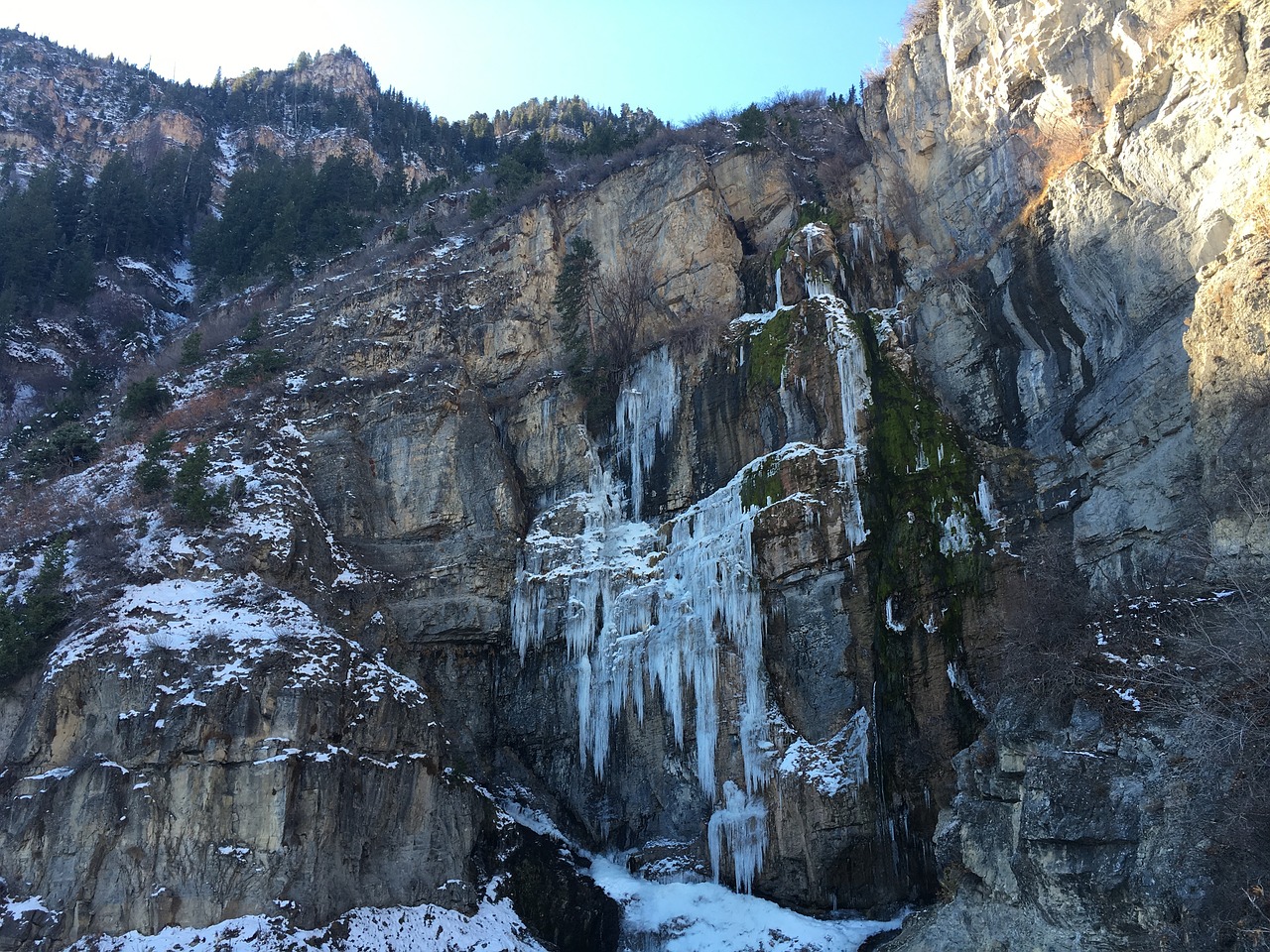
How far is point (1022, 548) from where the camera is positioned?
21.3 metres

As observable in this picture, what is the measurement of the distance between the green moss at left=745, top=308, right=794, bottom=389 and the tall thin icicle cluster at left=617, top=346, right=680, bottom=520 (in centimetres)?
261

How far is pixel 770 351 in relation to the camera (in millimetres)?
27109

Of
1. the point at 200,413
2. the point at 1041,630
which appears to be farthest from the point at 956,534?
the point at 200,413

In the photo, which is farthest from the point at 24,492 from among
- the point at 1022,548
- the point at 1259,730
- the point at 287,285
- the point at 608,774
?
the point at 1259,730

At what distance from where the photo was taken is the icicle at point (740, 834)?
21.7 metres

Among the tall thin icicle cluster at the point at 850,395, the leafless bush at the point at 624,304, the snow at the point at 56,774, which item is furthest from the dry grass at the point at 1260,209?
the snow at the point at 56,774

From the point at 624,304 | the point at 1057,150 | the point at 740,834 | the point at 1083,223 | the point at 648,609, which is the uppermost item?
the point at 624,304

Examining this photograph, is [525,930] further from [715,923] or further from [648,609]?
[648,609]

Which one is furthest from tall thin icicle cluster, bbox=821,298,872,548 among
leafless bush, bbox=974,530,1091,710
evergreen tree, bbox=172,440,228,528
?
evergreen tree, bbox=172,440,228,528

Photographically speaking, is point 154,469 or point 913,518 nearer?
point 913,518

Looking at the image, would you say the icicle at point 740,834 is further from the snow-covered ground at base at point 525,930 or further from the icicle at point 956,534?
the icicle at point 956,534

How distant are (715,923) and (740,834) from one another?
6.32ft

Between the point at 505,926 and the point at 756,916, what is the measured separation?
212 inches

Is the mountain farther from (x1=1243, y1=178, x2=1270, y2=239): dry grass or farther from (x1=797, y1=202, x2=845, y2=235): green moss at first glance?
(x1=797, y1=202, x2=845, y2=235): green moss
